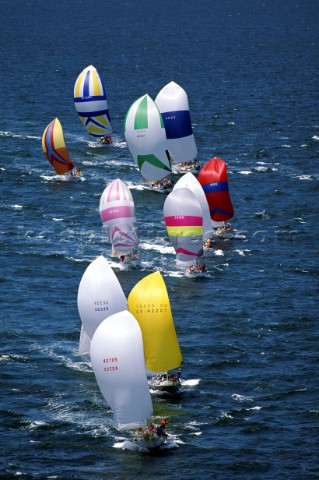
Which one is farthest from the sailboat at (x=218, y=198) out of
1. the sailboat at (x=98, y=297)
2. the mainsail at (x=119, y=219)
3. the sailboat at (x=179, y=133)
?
the sailboat at (x=98, y=297)

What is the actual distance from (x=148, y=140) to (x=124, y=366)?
60.9 m

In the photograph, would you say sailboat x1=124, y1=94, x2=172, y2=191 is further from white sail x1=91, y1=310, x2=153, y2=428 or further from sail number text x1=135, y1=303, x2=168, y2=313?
white sail x1=91, y1=310, x2=153, y2=428

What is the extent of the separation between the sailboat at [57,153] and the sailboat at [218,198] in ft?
69.2

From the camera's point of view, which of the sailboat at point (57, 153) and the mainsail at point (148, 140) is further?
the sailboat at point (57, 153)

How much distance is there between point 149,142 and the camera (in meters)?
131

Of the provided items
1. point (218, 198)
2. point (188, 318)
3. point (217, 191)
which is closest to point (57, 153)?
point (217, 191)

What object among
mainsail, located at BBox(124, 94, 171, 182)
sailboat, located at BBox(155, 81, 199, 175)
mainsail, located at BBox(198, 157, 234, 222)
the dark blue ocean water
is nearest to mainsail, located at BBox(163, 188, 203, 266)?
the dark blue ocean water

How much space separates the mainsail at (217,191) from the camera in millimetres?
115062

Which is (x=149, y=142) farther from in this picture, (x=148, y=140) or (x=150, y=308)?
(x=150, y=308)

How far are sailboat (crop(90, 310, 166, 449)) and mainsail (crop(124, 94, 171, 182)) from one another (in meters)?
57.0

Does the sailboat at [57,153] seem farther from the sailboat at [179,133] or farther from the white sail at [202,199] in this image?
the white sail at [202,199]

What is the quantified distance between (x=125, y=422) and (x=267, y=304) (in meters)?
26.9

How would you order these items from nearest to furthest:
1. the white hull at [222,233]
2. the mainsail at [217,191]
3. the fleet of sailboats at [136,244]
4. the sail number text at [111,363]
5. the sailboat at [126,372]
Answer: the sailboat at [126,372]
the sail number text at [111,363]
the fleet of sailboats at [136,244]
the white hull at [222,233]
the mainsail at [217,191]

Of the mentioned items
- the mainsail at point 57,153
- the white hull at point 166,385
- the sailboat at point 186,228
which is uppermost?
the mainsail at point 57,153
